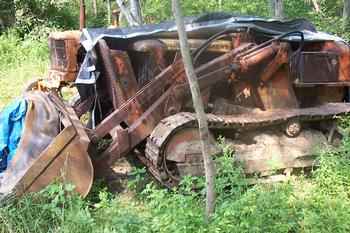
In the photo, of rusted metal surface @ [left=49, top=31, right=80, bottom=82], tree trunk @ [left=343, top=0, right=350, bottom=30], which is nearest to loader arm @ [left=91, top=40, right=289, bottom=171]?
rusted metal surface @ [left=49, top=31, right=80, bottom=82]

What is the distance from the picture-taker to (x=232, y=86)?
624cm

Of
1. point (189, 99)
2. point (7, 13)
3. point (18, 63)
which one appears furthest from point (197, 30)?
point (7, 13)

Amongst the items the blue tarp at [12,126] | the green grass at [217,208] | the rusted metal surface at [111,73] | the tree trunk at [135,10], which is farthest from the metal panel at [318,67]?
the tree trunk at [135,10]

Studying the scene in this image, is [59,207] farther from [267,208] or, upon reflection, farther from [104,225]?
[267,208]

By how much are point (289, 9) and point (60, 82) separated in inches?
461

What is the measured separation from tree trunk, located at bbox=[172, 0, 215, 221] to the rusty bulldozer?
1357 mm

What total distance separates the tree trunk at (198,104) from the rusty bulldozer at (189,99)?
4.45ft

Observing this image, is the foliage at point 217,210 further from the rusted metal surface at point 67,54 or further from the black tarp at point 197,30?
the rusted metal surface at point 67,54

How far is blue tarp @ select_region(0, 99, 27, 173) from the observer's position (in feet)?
19.2

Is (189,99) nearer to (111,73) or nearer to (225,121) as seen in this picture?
(225,121)

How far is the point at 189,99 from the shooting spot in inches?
231

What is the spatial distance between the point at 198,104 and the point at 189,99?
2.06 metres

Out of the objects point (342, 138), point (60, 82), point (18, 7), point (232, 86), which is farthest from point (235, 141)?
point (18, 7)

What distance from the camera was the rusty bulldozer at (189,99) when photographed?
5320 mm
